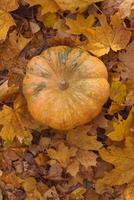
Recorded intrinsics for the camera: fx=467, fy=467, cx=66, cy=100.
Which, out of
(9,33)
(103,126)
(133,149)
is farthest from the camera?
(9,33)

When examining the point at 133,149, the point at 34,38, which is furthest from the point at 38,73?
the point at 133,149

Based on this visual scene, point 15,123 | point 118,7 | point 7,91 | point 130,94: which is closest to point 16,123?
point 15,123

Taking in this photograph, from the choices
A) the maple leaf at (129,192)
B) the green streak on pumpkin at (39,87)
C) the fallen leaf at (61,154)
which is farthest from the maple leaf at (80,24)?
the maple leaf at (129,192)

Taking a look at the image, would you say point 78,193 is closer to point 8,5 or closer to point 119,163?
point 119,163

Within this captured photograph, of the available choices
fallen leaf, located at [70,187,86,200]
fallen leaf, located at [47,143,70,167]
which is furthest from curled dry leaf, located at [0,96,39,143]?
fallen leaf, located at [70,187,86,200]

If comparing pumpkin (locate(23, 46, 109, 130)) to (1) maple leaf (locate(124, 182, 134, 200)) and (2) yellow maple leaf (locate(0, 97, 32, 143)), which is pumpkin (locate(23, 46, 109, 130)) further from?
(1) maple leaf (locate(124, 182, 134, 200))

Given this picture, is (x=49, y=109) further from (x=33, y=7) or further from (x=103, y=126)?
(x=33, y=7)

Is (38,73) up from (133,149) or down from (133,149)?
up

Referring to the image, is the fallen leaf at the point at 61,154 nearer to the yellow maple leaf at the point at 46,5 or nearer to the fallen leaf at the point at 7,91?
the fallen leaf at the point at 7,91
